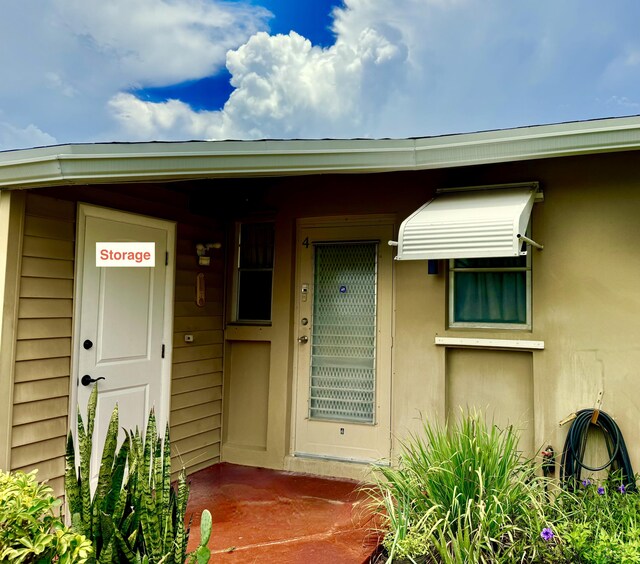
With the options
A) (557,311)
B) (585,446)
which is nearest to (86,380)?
(557,311)

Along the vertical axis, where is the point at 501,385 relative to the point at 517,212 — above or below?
below

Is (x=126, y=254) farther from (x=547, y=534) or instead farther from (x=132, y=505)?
(x=547, y=534)

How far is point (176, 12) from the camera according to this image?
43.7 feet

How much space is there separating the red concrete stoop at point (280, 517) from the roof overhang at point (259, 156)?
223 cm

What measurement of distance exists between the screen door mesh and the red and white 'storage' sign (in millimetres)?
1780

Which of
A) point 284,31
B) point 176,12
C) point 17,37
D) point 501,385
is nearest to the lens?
point 501,385

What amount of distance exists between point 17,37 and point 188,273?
14.8 m

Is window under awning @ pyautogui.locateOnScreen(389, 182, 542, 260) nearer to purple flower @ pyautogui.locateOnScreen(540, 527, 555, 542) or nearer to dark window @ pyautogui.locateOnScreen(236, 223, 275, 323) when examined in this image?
purple flower @ pyautogui.locateOnScreen(540, 527, 555, 542)

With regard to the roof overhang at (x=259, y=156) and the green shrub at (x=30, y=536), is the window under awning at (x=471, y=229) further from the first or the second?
the green shrub at (x=30, y=536)

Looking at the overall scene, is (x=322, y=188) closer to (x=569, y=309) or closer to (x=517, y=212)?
(x=517, y=212)

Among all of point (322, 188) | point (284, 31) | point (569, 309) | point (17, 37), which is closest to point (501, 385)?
point (569, 309)

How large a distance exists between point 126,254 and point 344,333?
2052mm

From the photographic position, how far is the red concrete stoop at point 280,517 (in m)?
2.98

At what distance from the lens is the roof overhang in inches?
117
